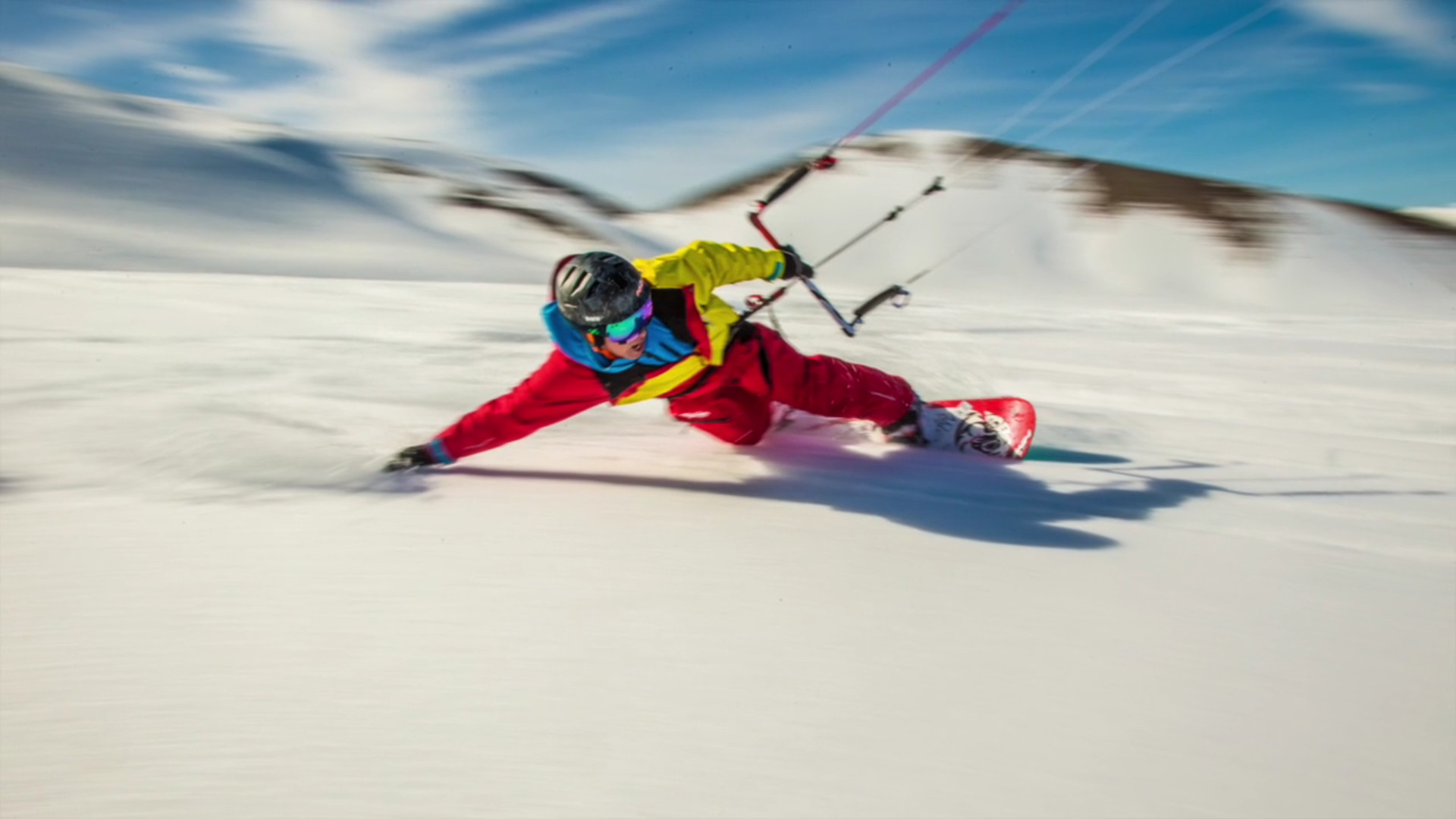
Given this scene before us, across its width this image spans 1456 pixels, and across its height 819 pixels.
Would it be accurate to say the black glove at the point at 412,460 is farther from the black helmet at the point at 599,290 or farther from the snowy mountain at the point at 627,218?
the snowy mountain at the point at 627,218

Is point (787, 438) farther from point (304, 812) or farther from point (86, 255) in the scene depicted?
point (86, 255)

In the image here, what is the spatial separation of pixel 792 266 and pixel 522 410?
93 cm

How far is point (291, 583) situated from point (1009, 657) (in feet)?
4.18

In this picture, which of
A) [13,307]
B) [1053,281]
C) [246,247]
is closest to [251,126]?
[246,247]

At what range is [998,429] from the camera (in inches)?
95.9

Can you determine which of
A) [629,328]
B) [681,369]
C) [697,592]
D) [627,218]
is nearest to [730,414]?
[681,369]

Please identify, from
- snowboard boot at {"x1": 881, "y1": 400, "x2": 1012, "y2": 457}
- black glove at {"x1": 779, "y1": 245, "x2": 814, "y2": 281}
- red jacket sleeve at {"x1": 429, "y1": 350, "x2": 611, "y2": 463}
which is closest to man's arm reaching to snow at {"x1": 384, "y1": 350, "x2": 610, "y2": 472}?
red jacket sleeve at {"x1": 429, "y1": 350, "x2": 611, "y2": 463}

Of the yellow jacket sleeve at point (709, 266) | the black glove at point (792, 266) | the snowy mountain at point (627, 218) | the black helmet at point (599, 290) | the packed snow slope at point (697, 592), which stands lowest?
the packed snow slope at point (697, 592)

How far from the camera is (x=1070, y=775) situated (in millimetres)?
999

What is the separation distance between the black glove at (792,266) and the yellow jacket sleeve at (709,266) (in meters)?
0.02

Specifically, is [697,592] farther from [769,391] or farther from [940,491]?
[769,391]

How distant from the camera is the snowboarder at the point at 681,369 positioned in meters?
1.86

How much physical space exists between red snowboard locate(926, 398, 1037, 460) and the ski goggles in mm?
1111

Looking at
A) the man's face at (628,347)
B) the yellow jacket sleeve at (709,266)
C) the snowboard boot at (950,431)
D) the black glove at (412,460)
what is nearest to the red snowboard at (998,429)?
the snowboard boot at (950,431)
